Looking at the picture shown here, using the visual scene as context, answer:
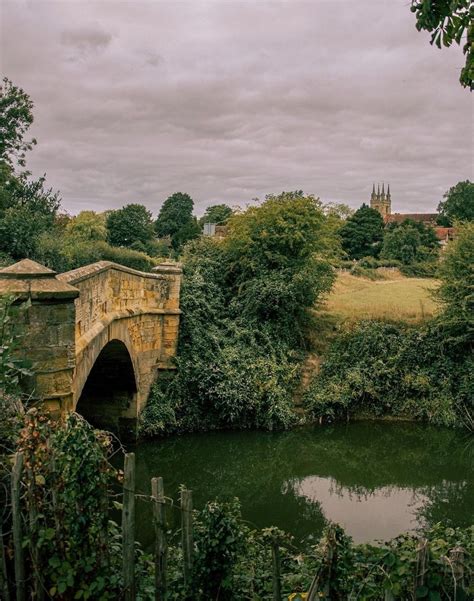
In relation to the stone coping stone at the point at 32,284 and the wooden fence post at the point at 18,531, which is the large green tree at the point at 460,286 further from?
the wooden fence post at the point at 18,531

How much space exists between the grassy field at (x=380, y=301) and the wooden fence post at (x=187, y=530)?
552 inches

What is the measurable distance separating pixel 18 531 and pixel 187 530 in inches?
44.6

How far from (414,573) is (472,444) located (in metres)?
12.1

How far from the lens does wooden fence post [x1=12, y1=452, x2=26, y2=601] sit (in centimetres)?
360

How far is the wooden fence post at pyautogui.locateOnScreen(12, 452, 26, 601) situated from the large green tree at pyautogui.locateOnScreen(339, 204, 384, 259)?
39947mm

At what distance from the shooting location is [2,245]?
18.1 m

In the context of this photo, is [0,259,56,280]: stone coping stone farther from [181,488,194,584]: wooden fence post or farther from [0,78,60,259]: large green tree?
[0,78,60,259]: large green tree

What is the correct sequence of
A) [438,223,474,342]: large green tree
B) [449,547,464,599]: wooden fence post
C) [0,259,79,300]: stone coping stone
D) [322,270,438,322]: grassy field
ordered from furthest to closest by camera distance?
1. [322,270,438,322]: grassy field
2. [438,223,474,342]: large green tree
3. [0,259,79,300]: stone coping stone
4. [449,547,464,599]: wooden fence post

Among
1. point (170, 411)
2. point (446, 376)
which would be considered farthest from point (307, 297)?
point (170, 411)

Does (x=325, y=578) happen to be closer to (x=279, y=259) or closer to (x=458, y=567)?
(x=458, y=567)

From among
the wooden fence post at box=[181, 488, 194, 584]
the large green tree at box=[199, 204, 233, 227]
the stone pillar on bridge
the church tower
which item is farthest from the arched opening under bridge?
the church tower

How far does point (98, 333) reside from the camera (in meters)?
9.04

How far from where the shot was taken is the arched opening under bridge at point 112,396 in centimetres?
1281

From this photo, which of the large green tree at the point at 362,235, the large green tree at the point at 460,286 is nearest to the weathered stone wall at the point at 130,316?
the large green tree at the point at 460,286
